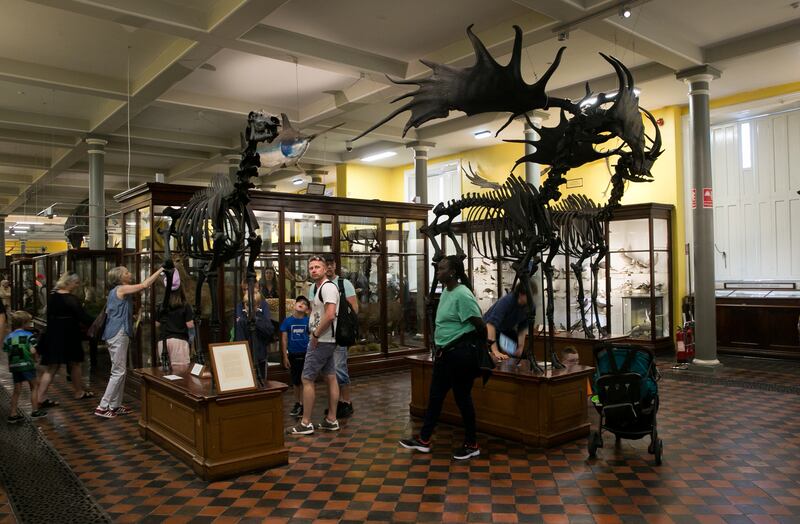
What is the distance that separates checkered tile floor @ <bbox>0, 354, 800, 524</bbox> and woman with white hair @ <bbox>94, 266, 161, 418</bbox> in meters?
0.39

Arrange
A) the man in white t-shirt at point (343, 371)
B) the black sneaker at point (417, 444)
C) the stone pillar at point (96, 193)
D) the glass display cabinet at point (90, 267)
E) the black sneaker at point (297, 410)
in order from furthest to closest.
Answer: the stone pillar at point (96, 193)
the glass display cabinet at point (90, 267)
the black sneaker at point (297, 410)
the man in white t-shirt at point (343, 371)
the black sneaker at point (417, 444)

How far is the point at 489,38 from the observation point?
835 cm

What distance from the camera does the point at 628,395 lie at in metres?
4.58

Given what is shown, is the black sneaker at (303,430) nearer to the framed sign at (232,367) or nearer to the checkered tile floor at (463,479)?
the checkered tile floor at (463,479)

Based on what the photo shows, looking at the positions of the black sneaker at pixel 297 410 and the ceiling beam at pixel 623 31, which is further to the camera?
the ceiling beam at pixel 623 31

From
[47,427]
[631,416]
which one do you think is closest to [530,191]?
[631,416]

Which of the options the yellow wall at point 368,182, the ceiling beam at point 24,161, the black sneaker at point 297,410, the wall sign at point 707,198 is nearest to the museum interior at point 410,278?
the wall sign at point 707,198

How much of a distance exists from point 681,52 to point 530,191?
13.2 feet

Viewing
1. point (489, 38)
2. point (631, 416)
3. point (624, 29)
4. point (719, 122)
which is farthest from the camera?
point (719, 122)

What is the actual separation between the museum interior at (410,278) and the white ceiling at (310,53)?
0.06 metres

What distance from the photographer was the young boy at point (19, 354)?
606 centimetres

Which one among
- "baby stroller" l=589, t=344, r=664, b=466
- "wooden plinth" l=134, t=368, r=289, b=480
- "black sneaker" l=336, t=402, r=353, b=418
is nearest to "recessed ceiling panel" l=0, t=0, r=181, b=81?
"wooden plinth" l=134, t=368, r=289, b=480

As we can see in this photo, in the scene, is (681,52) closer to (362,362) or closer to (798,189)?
(798,189)

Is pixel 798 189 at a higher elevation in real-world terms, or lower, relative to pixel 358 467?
higher
